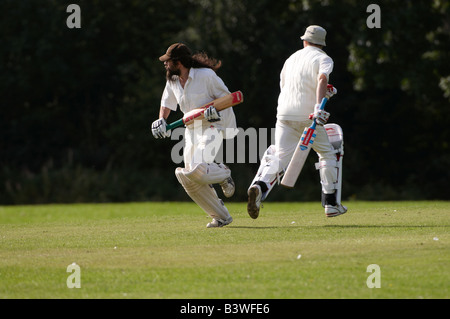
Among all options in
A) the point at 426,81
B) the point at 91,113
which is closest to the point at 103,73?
the point at 91,113

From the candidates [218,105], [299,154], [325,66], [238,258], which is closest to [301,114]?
[299,154]

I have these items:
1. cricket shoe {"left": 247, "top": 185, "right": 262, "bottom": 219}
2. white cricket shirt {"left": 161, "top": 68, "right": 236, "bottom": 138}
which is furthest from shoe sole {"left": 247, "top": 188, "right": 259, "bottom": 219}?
white cricket shirt {"left": 161, "top": 68, "right": 236, "bottom": 138}

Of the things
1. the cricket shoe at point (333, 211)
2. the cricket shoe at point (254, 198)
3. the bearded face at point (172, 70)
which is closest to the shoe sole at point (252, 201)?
the cricket shoe at point (254, 198)

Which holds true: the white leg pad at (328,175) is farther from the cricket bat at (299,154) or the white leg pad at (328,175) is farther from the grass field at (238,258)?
the cricket bat at (299,154)

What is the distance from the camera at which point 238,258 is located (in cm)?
713

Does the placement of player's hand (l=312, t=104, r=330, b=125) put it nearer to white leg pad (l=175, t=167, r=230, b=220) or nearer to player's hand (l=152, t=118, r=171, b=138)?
white leg pad (l=175, t=167, r=230, b=220)

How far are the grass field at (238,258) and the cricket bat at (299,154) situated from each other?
1.65 feet

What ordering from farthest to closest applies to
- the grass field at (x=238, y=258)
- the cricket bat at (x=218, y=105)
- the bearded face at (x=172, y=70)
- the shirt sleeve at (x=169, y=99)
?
the shirt sleeve at (x=169, y=99) → the bearded face at (x=172, y=70) → the cricket bat at (x=218, y=105) → the grass field at (x=238, y=258)

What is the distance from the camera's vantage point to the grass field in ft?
19.7

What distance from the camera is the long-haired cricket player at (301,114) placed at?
31.1ft

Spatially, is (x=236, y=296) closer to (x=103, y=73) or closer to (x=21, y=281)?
(x=21, y=281)

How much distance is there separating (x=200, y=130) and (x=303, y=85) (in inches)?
48.4

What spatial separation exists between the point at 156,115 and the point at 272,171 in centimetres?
1802

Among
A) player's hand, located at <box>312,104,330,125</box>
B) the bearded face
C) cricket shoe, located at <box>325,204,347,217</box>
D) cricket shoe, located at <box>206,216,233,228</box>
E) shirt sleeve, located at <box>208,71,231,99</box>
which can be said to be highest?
the bearded face
